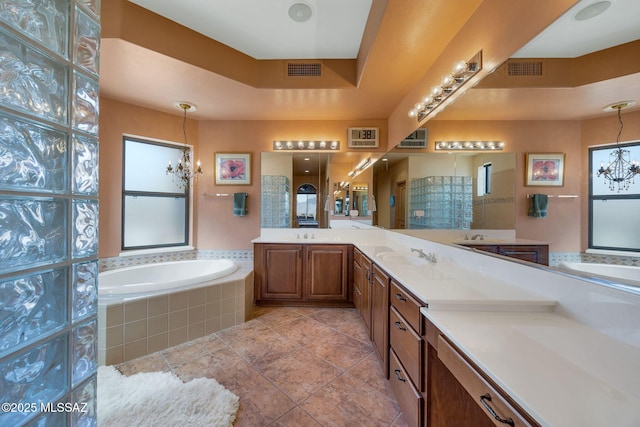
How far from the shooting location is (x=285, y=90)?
2.61 m

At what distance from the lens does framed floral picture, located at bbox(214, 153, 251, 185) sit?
3410 mm

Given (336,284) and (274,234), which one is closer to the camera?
(336,284)

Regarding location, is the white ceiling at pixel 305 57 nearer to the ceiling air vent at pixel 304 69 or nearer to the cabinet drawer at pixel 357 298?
the ceiling air vent at pixel 304 69

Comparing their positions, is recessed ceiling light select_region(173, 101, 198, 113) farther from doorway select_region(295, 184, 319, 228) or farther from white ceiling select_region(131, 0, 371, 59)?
doorway select_region(295, 184, 319, 228)

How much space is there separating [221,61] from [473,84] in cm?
221

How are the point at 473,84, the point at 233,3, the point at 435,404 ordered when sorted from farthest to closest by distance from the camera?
the point at 233,3
the point at 473,84
the point at 435,404

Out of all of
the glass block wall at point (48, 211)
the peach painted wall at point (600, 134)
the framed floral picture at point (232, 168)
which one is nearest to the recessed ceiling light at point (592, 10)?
the peach painted wall at point (600, 134)

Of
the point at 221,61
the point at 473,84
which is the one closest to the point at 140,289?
the point at 221,61

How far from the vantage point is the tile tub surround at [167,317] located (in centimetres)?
187

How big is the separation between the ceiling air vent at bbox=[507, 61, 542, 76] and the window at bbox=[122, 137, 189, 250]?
3750 millimetres

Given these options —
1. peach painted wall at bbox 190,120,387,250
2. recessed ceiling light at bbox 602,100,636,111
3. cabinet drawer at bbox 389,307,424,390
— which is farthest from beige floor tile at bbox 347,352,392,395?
peach painted wall at bbox 190,120,387,250

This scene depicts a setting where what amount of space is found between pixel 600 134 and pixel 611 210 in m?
0.29

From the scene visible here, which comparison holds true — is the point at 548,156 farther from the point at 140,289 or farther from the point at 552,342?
the point at 140,289

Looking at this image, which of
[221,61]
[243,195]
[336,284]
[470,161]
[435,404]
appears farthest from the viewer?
[243,195]
